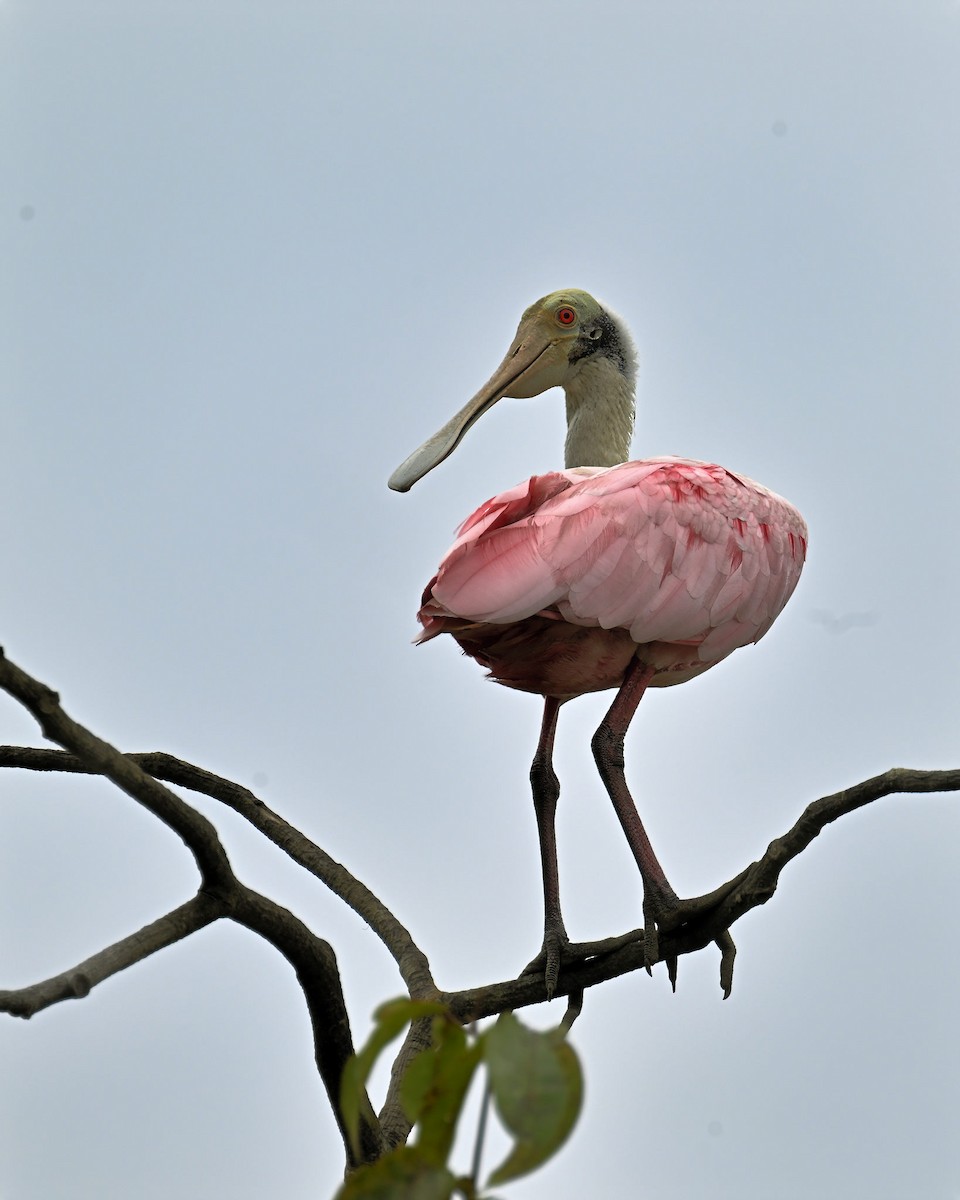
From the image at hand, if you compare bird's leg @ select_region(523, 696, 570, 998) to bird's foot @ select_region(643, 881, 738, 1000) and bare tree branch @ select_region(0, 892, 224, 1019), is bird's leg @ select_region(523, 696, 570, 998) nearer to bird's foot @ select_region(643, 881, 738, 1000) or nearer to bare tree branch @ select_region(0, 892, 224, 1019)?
bird's foot @ select_region(643, 881, 738, 1000)

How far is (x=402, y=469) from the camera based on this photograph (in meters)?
6.51

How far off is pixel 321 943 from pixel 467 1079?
8.32 ft

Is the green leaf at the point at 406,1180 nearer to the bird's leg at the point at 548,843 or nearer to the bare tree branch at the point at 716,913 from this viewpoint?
the bare tree branch at the point at 716,913

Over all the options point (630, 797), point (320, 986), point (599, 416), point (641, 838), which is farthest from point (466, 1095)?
point (599, 416)

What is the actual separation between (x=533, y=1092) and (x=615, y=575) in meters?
4.00

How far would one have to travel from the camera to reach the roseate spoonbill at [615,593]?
495cm

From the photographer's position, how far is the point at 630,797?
5324 millimetres

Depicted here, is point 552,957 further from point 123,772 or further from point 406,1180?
point 406,1180

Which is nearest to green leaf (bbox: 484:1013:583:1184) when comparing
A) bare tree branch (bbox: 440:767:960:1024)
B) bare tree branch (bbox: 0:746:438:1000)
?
bare tree branch (bbox: 440:767:960:1024)

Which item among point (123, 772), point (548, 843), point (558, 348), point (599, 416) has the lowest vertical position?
point (123, 772)

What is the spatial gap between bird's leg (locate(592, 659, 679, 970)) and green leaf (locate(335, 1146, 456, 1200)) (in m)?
3.68

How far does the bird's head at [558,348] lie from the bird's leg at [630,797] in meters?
1.88

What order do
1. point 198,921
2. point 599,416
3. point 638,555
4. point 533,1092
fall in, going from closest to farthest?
1. point 533,1092
2. point 198,921
3. point 638,555
4. point 599,416

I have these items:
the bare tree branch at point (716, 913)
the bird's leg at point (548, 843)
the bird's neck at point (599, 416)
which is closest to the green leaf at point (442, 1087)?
the bare tree branch at point (716, 913)
